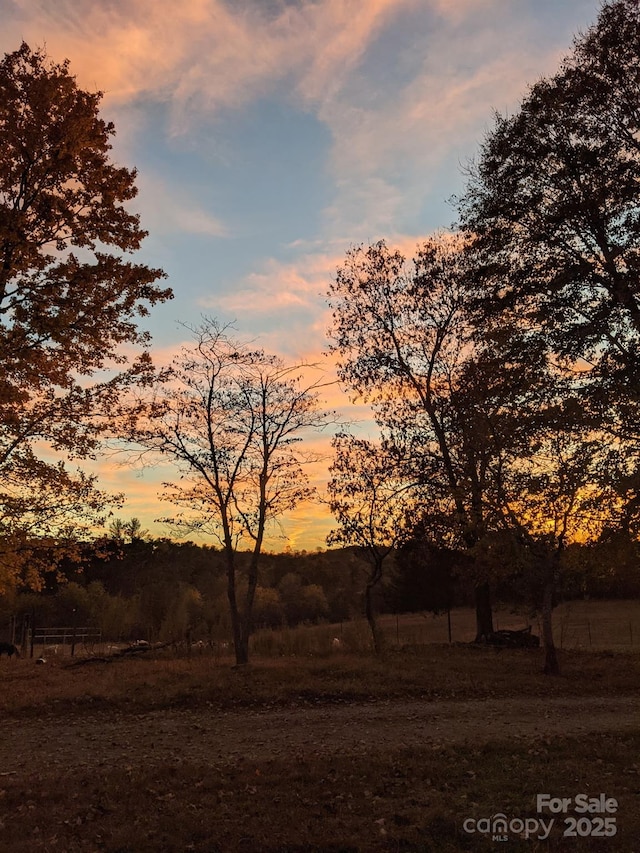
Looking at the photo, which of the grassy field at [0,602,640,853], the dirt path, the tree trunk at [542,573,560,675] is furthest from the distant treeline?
the dirt path

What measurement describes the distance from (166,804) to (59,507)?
23.0 ft

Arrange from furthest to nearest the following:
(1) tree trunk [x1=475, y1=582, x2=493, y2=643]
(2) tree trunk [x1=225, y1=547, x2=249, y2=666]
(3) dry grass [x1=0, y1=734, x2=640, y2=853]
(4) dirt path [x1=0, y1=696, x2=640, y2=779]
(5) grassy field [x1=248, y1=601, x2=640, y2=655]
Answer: (1) tree trunk [x1=475, y1=582, x2=493, y2=643]
(5) grassy field [x1=248, y1=601, x2=640, y2=655]
(2) tree trunk [x1=225, y1=547, x2=249, y2=666]
(4) dirt path [x1=0, y1=696, x2=640, y2=779]
(3) dry grass [x1=0, y1=734, x2=640, y2=853]

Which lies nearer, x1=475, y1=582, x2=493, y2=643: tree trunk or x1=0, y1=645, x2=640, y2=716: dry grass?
x1=0, y1=645, x2=640, y2=716: dry grass

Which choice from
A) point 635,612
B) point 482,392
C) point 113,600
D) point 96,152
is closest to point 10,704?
point 96,152

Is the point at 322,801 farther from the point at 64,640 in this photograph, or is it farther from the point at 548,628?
the point at 64,640

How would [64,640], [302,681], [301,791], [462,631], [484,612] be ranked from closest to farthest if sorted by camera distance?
[301,791] < [302,681] < [484,612] < [64,640] < [462,631]

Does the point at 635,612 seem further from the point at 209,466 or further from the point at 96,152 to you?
the point at 96,152

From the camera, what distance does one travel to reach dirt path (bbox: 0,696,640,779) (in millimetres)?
8609

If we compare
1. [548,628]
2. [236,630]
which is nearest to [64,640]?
[236,630]

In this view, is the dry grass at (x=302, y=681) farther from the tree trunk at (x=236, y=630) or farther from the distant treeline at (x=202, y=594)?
the distant treeline at (x=202, y=594)

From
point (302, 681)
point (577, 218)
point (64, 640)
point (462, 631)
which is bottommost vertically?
point (462, 631)

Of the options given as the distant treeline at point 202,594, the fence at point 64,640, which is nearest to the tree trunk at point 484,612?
the distant treeline at point 202,594

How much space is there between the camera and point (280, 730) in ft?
33.6

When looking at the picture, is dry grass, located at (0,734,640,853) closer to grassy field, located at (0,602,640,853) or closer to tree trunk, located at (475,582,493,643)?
grassy field, located at (0,602,640,853)
